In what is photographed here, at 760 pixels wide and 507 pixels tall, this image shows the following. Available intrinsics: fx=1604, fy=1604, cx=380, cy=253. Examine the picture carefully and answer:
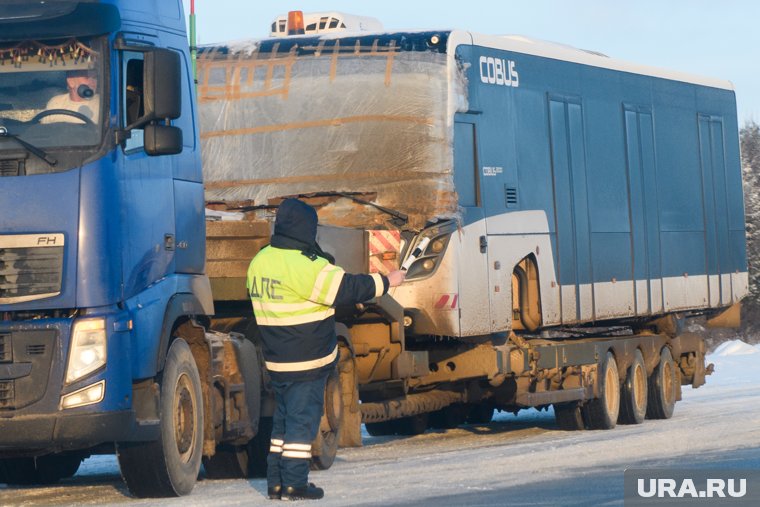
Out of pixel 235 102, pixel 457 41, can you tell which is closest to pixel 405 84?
pixel 457 41

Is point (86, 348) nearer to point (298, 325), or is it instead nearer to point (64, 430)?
point (64, 430)

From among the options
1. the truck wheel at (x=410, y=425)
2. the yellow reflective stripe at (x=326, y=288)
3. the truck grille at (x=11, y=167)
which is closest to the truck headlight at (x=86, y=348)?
the truck grille at (x=11, y=167)

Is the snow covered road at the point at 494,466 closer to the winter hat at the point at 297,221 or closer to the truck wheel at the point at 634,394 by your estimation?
the truck wheel at the point at 634,394

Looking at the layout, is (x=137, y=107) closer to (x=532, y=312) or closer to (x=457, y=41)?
(x=457, y=41)

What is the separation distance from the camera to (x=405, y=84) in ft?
46.4

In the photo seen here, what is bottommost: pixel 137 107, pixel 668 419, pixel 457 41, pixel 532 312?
pixel 668 419

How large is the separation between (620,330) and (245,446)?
25.4 feet

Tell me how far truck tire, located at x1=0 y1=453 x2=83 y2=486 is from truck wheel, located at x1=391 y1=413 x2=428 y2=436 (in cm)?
594

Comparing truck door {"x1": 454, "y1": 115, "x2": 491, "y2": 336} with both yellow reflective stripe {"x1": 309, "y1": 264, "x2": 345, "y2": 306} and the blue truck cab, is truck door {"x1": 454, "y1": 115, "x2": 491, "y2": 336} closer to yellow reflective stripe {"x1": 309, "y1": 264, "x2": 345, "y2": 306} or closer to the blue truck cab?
yellow reflective stripe {"x1": 309, "y1": 264, "x2": 345, "y2": 306}

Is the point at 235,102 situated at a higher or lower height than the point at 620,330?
higher

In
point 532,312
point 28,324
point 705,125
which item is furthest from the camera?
point 705,125

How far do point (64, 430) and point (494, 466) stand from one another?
12.6ft

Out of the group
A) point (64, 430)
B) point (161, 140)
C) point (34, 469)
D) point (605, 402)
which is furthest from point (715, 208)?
point (64, 430)

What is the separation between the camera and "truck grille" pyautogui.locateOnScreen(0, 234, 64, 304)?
9.21 metres
